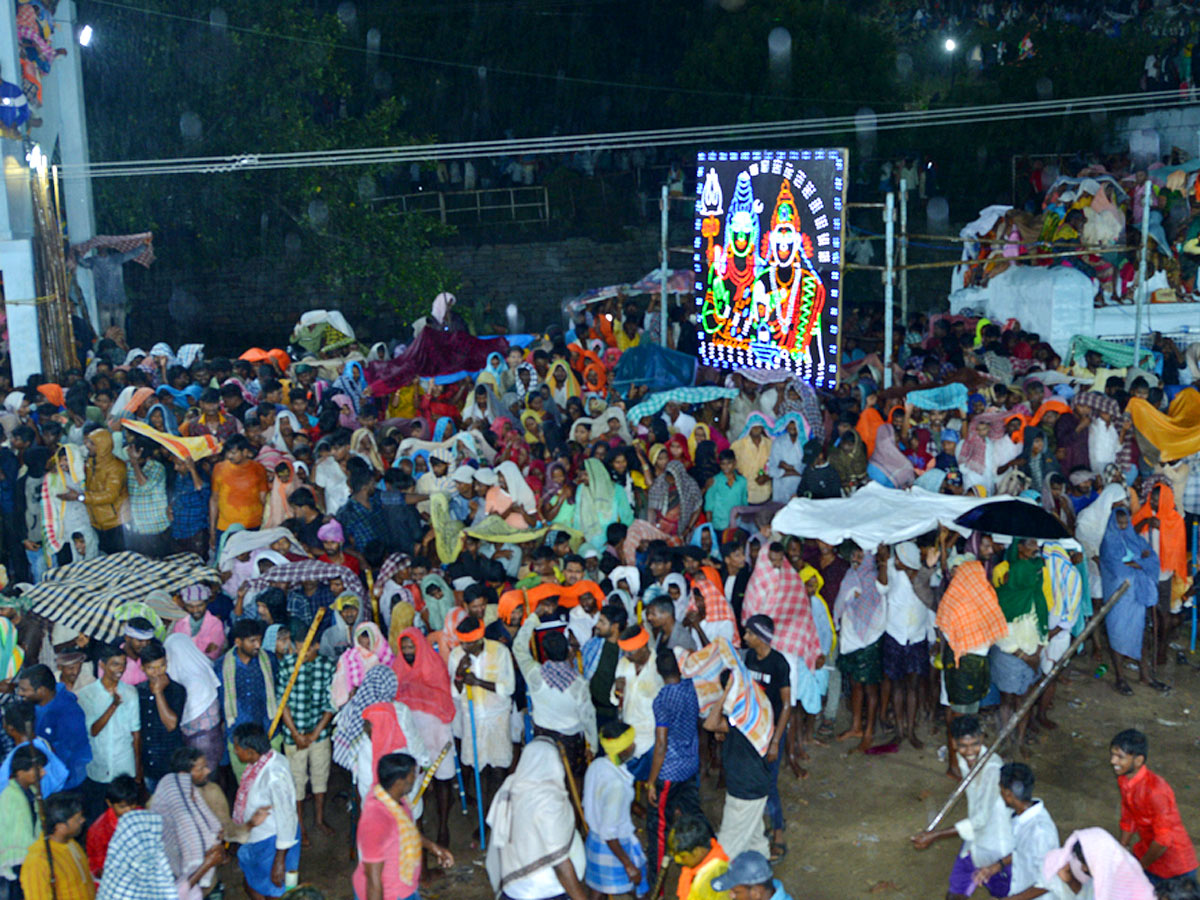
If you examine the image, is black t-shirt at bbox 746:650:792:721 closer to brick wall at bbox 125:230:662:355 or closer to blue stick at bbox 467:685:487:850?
blue stick at bbox 467:685:487:850

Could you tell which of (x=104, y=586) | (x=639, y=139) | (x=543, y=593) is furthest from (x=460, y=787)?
(x=639, y=139)

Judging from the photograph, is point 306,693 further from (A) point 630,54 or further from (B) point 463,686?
(A) point 630,54

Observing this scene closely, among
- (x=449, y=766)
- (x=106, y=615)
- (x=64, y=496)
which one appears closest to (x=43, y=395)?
(x=64, y=496)

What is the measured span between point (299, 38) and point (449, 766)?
12.6 metres

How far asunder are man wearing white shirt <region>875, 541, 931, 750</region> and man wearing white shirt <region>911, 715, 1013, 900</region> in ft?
6.16

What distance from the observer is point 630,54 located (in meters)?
25.6

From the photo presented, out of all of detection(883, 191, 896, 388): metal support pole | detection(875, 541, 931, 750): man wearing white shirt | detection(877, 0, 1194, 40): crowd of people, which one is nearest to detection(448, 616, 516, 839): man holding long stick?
detection(875, 541, 931, 750): man wearing white shirt

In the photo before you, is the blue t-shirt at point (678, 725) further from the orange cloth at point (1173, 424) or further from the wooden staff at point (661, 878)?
the orange cloth at point (1173, 424)

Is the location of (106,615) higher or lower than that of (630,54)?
lower

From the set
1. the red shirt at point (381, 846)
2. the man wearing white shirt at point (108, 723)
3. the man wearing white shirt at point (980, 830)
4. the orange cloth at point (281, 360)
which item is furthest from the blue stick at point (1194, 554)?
the orange cloth at point (281, 360)

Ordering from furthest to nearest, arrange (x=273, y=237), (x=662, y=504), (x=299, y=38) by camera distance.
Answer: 1. (x=273, y=237)
2. (x=299, y=38)
3. (x=662, y=504)

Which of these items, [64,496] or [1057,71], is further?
[1057,71]

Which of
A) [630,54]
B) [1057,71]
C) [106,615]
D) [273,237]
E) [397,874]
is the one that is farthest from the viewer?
[630,54]

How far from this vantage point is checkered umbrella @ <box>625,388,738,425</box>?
36.3 ft
